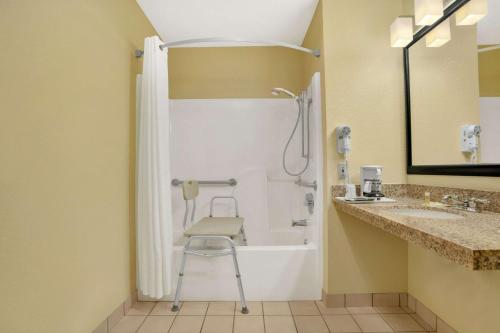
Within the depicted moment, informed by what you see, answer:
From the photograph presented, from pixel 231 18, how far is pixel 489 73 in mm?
1826

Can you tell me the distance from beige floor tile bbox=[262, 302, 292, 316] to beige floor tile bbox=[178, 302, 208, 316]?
1.35 ft

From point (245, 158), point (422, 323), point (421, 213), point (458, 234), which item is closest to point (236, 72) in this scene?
point (245, 158)

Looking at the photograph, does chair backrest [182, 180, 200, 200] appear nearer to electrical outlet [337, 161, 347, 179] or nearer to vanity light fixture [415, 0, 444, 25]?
electrical outlet [337, 161, 347, 179]

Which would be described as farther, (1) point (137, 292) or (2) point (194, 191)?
(2) point (194, 191)

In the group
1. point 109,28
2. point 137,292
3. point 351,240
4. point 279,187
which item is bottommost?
point 137,292

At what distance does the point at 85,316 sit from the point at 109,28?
5.39 feet

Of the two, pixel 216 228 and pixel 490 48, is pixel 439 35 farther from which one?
pixel 216 228

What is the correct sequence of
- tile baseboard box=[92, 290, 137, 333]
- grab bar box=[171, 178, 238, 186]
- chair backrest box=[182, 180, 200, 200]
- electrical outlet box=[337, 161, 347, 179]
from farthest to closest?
grab bar box=[171, 178, 238, 186] → chair backrest box=[182, 180, 200, 200] → electrical outlet box=[337, 161, 347, 179] → tile baseboard box=[92, 290, 137, 333]

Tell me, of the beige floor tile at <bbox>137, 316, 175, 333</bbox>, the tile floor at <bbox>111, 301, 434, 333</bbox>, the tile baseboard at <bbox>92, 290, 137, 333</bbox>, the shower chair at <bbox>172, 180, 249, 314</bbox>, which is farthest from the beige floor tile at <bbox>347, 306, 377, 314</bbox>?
the tile baseboard at <bbox>92, 290, 137, 333</bbox>

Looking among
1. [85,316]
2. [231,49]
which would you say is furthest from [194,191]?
[231,49]

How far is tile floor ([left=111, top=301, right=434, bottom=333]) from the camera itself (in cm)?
164

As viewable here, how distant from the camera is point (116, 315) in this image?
5.62 ft

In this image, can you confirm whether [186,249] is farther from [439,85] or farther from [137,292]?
[439,85]

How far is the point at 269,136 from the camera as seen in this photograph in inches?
114
